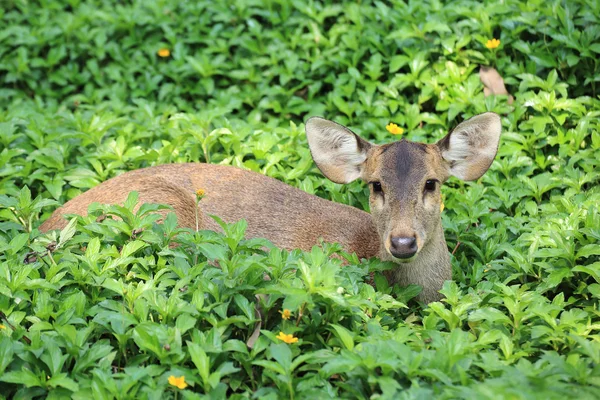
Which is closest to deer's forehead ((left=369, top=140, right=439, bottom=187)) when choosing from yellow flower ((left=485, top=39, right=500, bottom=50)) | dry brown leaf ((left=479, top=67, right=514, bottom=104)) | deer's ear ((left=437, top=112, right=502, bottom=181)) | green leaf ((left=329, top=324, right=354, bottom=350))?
deer's ear ((left=437, top=112, right=502, bottom=181))

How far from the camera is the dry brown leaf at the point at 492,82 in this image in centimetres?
767

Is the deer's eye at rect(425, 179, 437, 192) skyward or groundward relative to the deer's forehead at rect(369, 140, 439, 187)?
groundward

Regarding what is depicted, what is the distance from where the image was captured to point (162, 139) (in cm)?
760

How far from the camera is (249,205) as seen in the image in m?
6.23

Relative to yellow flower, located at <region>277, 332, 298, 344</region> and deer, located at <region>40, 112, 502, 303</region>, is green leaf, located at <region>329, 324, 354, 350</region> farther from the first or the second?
deer, located at <region>40, 112, 502, 303</region>

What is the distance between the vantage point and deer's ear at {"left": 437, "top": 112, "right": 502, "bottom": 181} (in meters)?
5.71

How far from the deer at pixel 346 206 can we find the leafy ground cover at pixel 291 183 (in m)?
0.27

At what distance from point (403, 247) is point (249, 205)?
4.68 ft

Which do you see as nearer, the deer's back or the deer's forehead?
the deer's forehead

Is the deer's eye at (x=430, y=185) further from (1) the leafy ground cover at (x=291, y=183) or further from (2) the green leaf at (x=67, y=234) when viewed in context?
(2) the green leaf at (x=67, y=234)

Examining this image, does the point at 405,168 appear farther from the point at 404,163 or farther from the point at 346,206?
the point at 346,206

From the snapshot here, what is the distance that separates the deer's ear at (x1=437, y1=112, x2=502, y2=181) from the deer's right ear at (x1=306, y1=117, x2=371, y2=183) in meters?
0.54

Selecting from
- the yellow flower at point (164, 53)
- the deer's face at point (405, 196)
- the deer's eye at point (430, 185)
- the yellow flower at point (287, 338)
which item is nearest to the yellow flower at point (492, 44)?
the deer's face at point (405, 196)

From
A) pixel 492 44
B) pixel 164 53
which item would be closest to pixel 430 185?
pixel 492 44
